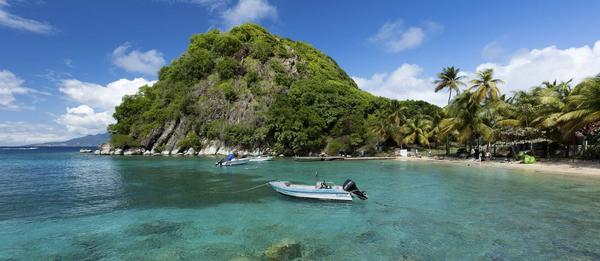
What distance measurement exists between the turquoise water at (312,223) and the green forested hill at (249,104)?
39.0m

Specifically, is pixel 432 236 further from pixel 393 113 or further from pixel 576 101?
pixel 393 113

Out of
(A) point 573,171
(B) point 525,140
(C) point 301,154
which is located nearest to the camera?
(A) point 573,171

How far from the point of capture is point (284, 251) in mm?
11445

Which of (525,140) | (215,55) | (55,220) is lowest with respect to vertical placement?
(55,220)

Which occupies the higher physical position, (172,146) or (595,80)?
(595,80)

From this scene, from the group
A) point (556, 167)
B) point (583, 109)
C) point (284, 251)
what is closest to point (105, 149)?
point (284, 251)

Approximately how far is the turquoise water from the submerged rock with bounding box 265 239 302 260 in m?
0.33

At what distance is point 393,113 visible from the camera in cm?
5788

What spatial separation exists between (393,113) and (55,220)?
51061 millimetres

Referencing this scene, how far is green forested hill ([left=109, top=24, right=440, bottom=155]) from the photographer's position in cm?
6494

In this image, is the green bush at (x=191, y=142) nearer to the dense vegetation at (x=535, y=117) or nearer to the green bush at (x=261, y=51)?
the green bush at (x=261, y=51)

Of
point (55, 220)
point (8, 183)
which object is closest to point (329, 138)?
point (8, 183)

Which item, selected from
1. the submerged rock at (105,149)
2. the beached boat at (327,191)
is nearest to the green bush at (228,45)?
the submerged rock at (105,149)

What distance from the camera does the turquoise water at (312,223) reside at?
455 inches
